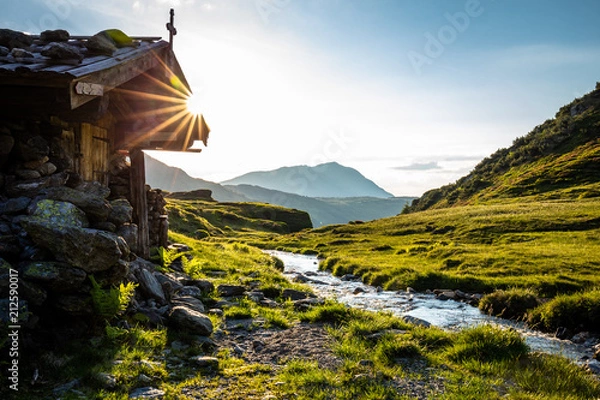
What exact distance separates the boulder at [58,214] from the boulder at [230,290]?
6.88m

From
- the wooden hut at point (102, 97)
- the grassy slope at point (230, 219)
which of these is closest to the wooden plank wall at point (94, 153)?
the wooden hut at point (102, 97)

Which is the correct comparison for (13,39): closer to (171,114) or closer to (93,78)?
(93,78)

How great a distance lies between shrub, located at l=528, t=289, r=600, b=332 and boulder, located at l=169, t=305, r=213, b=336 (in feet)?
37.2

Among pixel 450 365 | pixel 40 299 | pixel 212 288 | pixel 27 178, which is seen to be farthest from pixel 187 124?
pixel 450 365

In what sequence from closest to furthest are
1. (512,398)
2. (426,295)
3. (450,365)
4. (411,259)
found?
(512,398), (450,365), (426,295), (411,259)

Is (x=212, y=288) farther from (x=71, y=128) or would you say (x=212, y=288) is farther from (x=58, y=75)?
(x=58, y=75)

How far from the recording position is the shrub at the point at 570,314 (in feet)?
43.1

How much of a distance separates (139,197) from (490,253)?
2355cm

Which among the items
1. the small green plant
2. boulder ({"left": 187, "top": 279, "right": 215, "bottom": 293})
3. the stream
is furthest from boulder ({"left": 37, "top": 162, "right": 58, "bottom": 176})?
the stream

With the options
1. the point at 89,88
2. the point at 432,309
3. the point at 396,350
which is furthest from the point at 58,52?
the point at 432,309

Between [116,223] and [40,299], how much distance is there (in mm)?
3319

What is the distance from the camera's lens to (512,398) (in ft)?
20.7

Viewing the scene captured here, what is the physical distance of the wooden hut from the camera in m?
7.68

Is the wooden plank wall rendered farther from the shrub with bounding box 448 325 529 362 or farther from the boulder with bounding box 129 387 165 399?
the shrub with bounding box 448 325 529 362
